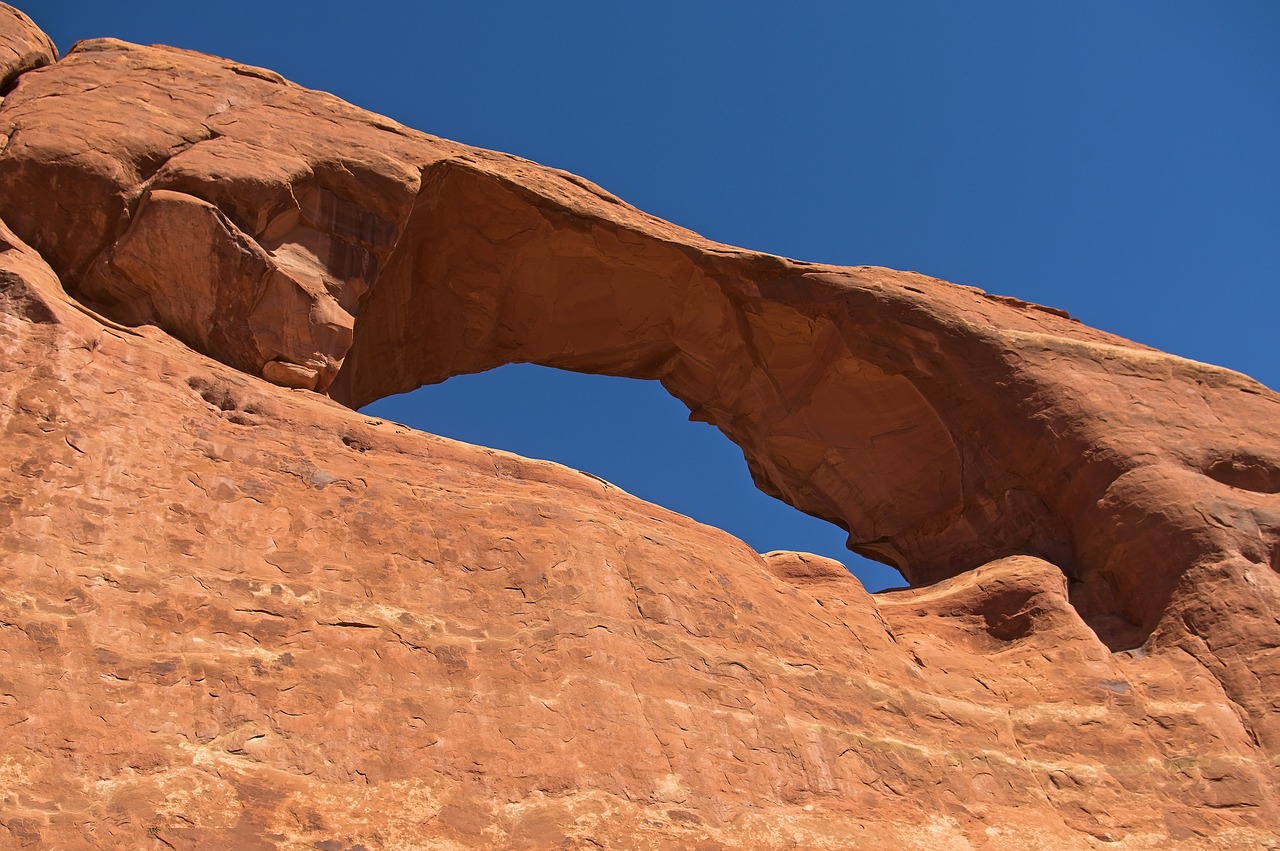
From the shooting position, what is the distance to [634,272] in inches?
573

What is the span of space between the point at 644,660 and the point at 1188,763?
4.39 meters

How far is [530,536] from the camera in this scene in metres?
9.39

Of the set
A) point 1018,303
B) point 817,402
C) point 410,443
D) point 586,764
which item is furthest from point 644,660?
point 1018,303

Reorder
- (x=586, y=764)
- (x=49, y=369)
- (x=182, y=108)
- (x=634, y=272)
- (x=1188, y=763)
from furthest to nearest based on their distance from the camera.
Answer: (x=634, y=272) → (x=182, y=108) → (x=1188, y=763) → (x=49, y=369) → (x=586, y=764)

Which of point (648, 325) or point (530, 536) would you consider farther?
point (648, 325)

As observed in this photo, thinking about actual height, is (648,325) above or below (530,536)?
above

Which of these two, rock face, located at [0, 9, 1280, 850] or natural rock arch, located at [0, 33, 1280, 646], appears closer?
rock face, located at [0, 9, 1280, 850]

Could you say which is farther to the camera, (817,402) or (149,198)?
(817,402)

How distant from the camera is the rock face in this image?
719cm

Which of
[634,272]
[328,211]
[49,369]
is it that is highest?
[634,272]

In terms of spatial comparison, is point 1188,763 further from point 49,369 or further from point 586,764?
point 49,369

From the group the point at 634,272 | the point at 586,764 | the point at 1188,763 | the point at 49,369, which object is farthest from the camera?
the point at 634,272

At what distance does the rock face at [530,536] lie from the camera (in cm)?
719

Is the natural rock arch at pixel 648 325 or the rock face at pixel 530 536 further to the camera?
the natural rock arch at pixel 648 325
